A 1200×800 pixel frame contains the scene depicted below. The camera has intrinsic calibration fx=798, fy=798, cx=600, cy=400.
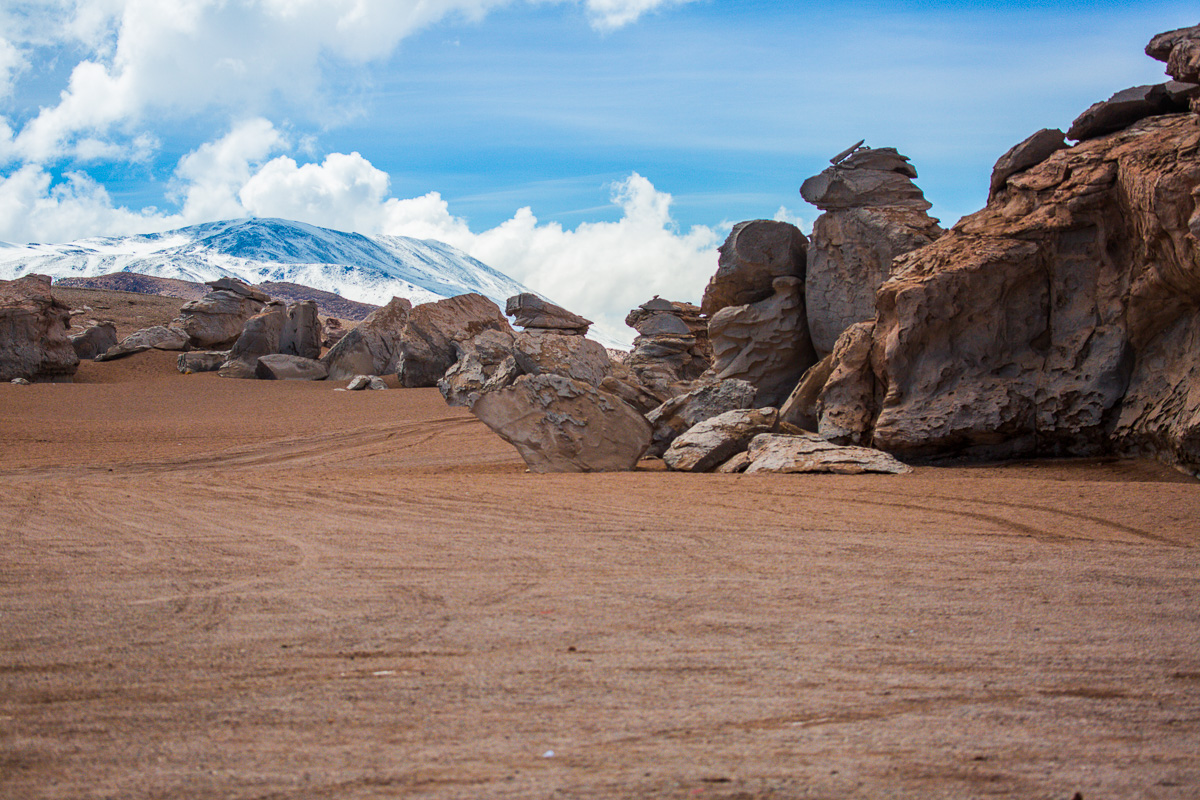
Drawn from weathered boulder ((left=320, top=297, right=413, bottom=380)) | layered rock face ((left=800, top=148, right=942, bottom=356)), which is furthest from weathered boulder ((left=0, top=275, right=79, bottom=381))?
layered rock face ((left=800, top=148, right=942, bottom=356))

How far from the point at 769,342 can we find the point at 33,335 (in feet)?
56.8

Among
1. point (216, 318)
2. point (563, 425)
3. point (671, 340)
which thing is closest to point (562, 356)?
point (563, 425)

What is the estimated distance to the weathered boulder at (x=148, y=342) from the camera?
22938 millimetres

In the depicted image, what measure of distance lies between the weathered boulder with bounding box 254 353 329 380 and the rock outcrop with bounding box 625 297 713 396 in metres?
8.69

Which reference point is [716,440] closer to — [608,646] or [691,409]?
[691,409]

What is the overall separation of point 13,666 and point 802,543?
382cm

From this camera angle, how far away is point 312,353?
24594mm

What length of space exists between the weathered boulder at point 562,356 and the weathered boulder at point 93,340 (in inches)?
636

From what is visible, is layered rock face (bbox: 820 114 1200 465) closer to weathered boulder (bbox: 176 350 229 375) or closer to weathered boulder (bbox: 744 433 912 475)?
weathered boulder (bbox: 744 433 912 475)

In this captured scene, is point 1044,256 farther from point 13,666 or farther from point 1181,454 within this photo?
point 13,666

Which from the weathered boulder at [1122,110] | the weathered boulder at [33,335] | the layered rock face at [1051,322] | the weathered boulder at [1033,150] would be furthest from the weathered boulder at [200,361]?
the weathered boulder at [1122,110]

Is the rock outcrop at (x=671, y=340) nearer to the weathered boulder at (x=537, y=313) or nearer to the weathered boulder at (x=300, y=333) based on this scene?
the weathered boulder at (x=537, y=313)

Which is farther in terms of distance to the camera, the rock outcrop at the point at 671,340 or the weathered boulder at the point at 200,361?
the weathered boulder at the point at 200,361

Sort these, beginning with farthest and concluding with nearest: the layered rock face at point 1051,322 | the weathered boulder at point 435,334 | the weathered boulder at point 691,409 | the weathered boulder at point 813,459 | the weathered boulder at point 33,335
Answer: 1. the weathered boulder at point 435,334
2. the weathered boulder at point 33,335
3. the weathered boulder at point 691,409
4. the weathered boulder at point 813,459
5. the layered rock face at point 1051,322
